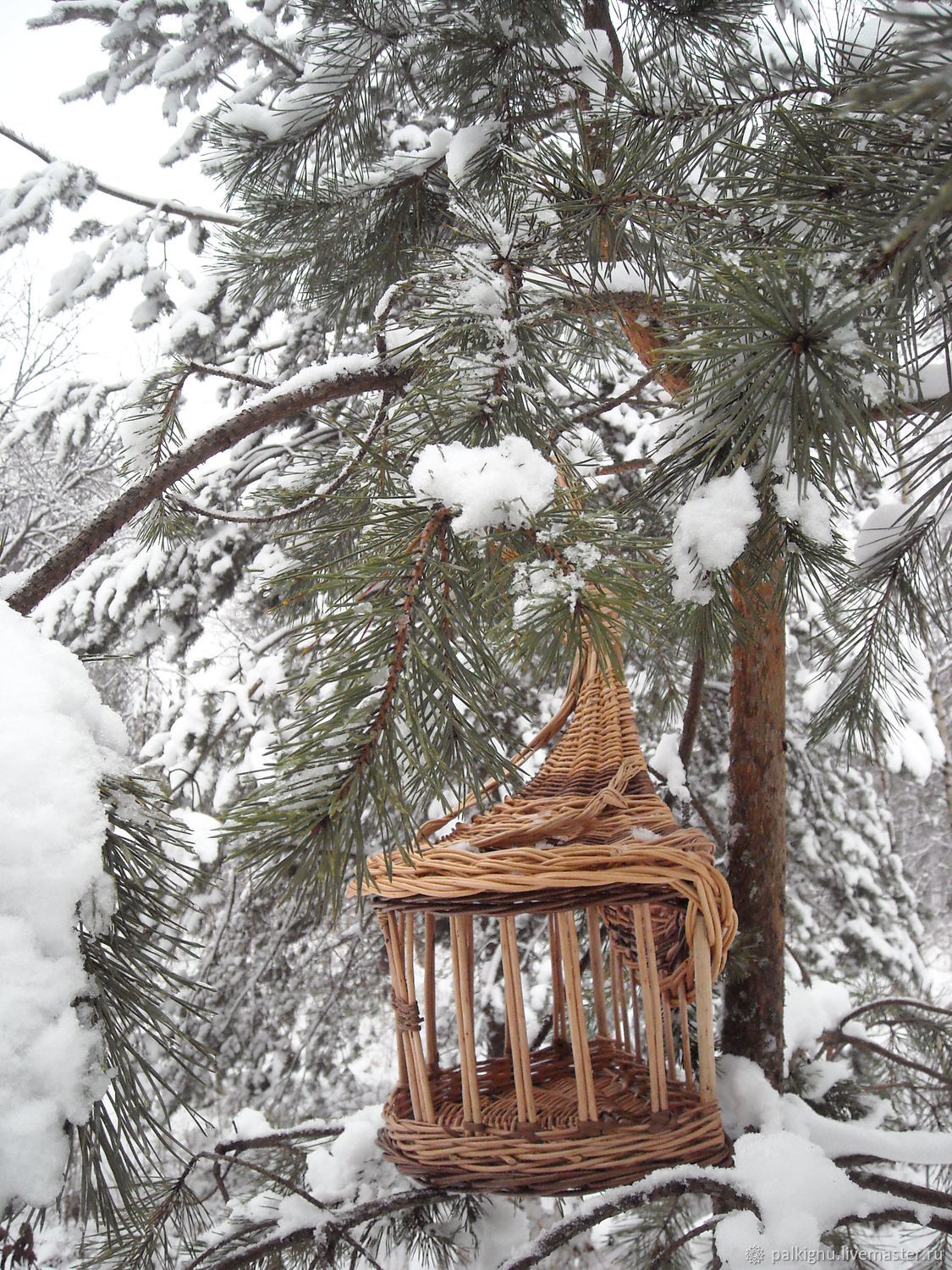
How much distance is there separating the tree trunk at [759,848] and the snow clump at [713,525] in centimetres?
34

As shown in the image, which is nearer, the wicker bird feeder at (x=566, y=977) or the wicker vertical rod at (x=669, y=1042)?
the wicker bird feeder at (x=566, y=977)

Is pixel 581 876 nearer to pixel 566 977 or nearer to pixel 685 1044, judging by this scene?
pixel 566 977

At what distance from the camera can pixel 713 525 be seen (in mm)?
540

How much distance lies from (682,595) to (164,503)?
53 cm

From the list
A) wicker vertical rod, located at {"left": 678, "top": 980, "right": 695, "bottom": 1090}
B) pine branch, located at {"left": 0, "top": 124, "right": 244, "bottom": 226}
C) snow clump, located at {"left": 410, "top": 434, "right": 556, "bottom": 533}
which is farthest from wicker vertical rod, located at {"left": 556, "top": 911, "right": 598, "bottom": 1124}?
pine branch, located at {"left": 0, "top": 124, "right": 244, "bottom": 226}

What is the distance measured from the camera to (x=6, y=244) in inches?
72.6

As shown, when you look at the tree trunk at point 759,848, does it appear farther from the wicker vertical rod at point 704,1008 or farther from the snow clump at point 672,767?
the wicker vertical rod at point 704,1008

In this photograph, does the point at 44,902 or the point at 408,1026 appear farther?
the point at 408,1026

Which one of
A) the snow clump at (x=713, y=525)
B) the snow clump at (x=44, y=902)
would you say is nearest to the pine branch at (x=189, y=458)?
the snow clump at (x=44, y=902)

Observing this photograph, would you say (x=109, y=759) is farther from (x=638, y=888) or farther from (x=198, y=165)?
(x=198, y=165)

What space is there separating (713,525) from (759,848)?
2.09 ft

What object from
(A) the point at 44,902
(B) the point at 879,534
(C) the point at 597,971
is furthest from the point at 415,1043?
(B) the point at 879,534

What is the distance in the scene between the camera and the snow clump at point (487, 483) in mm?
445

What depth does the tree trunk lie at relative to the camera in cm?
96
